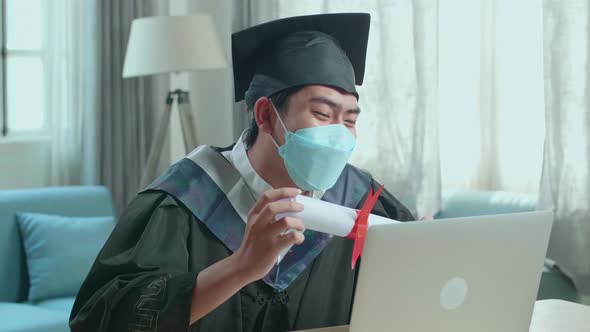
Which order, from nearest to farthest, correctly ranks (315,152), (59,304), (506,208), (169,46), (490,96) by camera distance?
1. (315,152)
2. (506,208)
3. (59,304)
4. (490,96)
5. (169,46)

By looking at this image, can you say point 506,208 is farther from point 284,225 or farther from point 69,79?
point 69,79

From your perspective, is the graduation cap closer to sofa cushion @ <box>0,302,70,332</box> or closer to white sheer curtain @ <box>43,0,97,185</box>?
sofa cushion @ <box>0,302,70,332</box>

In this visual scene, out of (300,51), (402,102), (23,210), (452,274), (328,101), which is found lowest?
(23,210)

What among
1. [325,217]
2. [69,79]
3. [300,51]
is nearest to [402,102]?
[69,79]

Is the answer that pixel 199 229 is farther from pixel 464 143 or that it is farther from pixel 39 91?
pixel 39 91

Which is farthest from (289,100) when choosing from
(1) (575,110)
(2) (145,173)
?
(2) (145,173)

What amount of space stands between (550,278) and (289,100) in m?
1.60

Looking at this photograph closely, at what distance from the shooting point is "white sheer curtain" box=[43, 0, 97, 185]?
4656 mm

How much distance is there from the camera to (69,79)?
4.69 meters

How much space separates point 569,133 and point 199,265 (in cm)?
174

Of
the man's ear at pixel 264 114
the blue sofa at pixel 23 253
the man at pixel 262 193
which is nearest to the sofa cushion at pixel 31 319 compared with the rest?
the blue sofa at pixel 23 253

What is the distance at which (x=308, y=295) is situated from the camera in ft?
6.45

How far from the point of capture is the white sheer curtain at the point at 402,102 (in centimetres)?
368

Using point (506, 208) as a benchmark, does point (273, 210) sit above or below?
above
